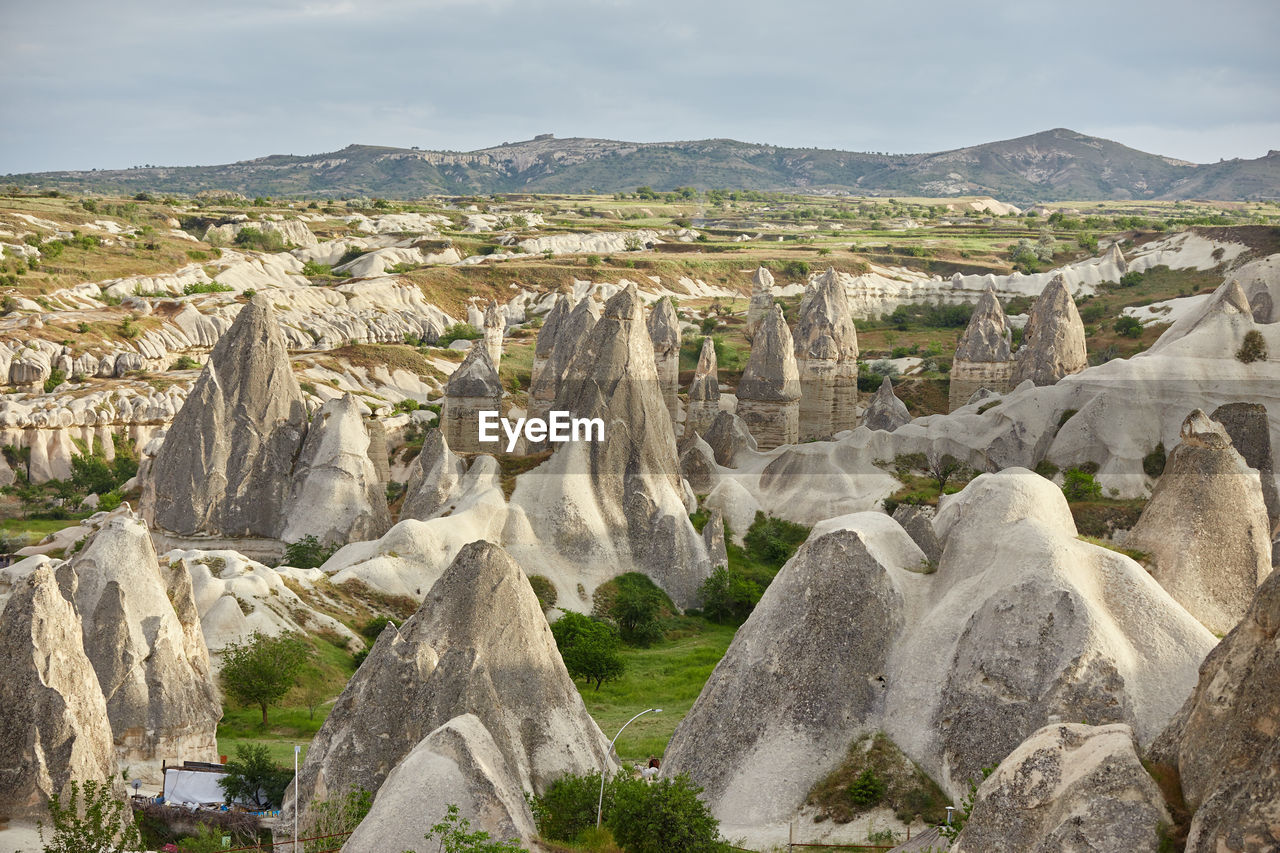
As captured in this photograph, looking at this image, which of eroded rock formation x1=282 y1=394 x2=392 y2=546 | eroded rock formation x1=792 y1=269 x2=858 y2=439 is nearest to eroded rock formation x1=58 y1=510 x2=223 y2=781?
eroded rock formation x1=282 y1=394 x2=392 y2=546

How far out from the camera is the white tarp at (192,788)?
24.0m

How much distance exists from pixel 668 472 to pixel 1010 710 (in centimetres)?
2488

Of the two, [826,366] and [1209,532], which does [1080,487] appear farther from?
[826,366]

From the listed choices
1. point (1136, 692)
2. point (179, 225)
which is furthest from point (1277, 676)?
point (179, 225)

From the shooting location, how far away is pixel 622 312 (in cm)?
4488

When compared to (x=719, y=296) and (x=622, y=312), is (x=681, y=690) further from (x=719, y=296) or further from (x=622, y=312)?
(x=719, y=296)

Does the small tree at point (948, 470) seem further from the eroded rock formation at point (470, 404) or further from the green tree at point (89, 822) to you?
the green tree at point (89, 822)

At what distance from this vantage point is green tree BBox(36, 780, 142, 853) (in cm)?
1825

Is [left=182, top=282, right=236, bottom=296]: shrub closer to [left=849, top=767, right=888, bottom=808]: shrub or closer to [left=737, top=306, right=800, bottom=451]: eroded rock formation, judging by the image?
[left=737, top=306, right=800, bottom=451]: eroded rock formation

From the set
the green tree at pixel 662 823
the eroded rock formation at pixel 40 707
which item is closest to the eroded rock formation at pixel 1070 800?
the green tree at pixel 662 823

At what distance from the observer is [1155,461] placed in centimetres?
4503

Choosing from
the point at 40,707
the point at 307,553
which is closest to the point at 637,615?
the point at 307,553

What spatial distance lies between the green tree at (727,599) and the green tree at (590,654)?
23.1ft

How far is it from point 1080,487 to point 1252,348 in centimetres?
854
